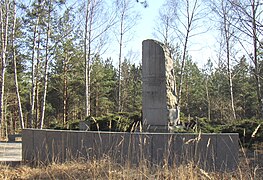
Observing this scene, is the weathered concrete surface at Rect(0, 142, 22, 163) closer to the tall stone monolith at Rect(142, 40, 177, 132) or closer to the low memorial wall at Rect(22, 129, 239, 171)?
the low memorial wall at Rect(22, 129, 239, 171)

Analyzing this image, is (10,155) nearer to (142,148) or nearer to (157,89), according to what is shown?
(157,89)

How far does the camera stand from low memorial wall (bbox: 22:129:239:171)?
566 cm

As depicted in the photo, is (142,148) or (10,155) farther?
(10,155)

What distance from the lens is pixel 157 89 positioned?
9.27m

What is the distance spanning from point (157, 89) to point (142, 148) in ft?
11.8

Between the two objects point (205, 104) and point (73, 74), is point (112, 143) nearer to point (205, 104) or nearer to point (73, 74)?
point (73, 74)

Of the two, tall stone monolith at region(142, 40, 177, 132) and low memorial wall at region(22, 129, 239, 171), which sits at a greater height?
tall stone monolith at region(142, 40, 177, 132)

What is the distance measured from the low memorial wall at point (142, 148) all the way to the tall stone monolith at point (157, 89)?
2887 millimetres

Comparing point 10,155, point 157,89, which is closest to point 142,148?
point 157,89

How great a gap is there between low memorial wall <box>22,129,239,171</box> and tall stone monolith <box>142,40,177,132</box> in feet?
9.47

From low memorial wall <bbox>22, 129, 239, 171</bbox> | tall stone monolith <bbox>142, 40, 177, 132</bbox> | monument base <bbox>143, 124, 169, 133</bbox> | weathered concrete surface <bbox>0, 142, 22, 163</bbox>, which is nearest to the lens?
low memorial wall <bbox>22, 129, 239, 171</bbox>

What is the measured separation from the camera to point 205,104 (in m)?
29.9

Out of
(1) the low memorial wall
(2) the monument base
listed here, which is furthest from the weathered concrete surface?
(2) the monument base

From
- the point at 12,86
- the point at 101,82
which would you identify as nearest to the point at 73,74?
the point at 101,82
